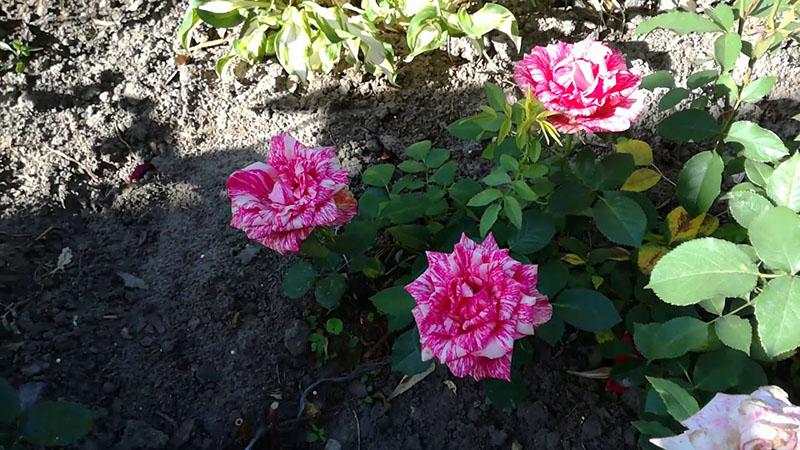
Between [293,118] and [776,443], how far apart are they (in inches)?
67.2

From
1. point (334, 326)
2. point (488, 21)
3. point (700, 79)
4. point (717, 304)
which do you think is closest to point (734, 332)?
point (717, 304)

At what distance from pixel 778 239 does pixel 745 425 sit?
424 millimetres

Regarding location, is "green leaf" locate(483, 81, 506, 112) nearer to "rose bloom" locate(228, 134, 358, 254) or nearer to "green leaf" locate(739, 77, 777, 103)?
"rose bloom" locate(228, 134, 358, 254)

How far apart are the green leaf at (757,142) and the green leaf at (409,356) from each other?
821mm

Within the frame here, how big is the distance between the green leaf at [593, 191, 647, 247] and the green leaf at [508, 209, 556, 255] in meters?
0.11

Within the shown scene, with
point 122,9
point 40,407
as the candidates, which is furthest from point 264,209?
point 122,9

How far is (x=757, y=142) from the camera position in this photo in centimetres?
154

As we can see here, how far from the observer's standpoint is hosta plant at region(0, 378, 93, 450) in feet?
4.29

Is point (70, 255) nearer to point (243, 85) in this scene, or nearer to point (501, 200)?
point (243, 85)

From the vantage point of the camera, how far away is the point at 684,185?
5.27 feet

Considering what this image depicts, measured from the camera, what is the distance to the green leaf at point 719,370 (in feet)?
4.50

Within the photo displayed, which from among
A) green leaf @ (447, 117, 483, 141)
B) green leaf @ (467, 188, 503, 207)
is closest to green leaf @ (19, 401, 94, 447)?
green leaf @ (467, 188, 503, 207)

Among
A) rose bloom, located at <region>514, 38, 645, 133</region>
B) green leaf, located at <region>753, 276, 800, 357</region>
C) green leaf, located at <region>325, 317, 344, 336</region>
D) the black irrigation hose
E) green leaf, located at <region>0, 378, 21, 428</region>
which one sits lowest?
the black irrigation hose

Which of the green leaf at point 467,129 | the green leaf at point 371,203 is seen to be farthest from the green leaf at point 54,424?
the green leaf at point 467,129
